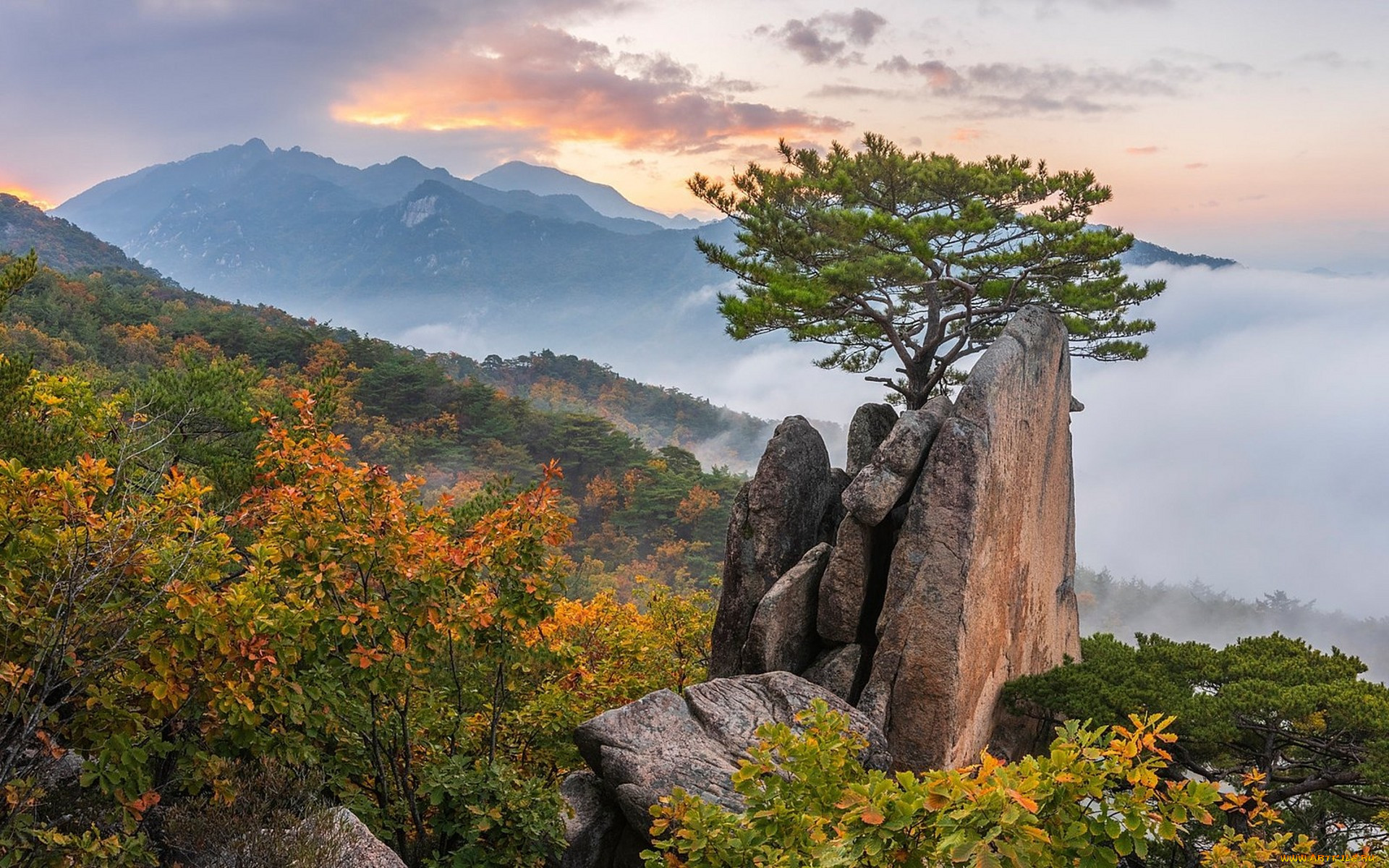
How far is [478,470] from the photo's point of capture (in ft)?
144

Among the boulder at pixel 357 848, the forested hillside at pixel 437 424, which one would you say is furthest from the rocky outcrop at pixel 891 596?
the forested hillside at pixel 437 424

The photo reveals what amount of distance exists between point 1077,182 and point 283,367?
40.4m

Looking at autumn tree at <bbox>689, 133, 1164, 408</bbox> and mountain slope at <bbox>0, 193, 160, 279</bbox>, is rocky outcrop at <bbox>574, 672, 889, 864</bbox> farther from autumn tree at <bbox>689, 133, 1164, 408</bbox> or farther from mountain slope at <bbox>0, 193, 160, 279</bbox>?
mountain slope at <bbox>0, 193, 160, 279</bbox>

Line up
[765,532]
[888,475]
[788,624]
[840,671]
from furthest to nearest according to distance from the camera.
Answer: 1. [765,532]
2. [788,624]
3. [888,475]
4. [840,671]

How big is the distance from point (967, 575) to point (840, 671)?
1.77 metres

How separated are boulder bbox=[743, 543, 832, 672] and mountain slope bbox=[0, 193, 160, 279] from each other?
87.4 metres

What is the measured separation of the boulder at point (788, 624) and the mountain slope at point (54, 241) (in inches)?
3440

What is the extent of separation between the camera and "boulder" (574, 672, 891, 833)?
718cm

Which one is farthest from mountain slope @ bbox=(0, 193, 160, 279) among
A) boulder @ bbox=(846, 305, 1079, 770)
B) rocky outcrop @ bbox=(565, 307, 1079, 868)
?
boulder @ bbox=(846, 305, 1079, 770)

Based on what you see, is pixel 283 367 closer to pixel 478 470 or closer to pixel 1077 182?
pixel 478 470

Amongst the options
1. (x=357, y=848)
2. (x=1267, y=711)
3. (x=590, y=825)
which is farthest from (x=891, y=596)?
(x=357, y=848)

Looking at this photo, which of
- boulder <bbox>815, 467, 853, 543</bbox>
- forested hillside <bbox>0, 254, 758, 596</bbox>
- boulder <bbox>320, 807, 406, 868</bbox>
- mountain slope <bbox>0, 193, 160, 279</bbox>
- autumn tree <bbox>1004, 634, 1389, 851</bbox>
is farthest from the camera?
mountain slope <bbox>0, 193, 160, 279</bbox>

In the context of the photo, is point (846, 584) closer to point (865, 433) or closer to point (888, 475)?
point (888, 475)

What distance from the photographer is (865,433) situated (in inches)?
489
